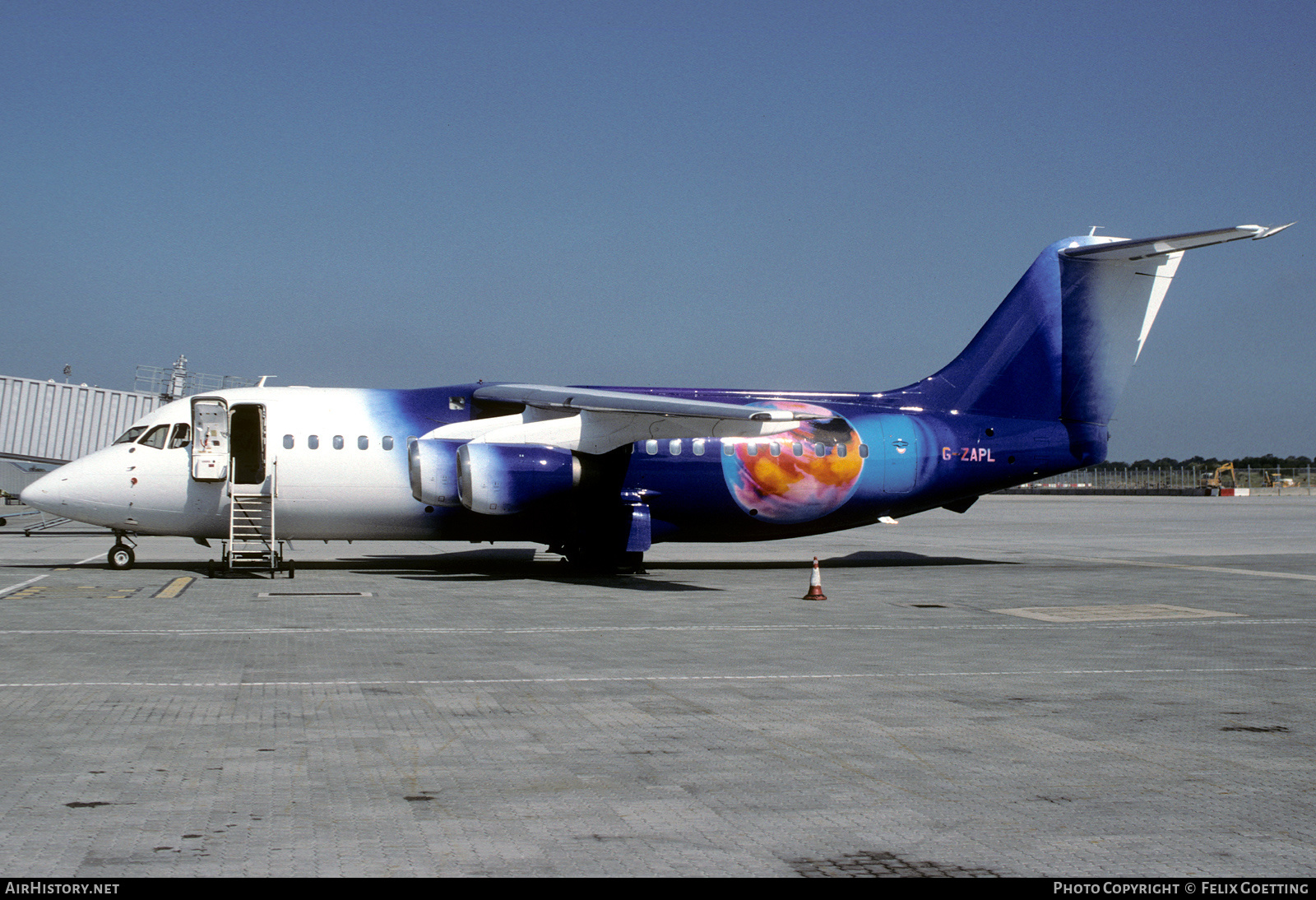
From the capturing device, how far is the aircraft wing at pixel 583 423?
22.4 metres

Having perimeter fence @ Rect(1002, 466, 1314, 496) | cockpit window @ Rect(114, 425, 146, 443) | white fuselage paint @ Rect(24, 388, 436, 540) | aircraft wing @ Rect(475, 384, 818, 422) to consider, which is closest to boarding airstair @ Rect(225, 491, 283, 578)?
white fuselage paint @ Rect(24, 388, 436, 540)

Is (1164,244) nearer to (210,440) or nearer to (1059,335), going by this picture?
(1059,335)

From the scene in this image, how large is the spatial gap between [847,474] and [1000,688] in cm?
1479

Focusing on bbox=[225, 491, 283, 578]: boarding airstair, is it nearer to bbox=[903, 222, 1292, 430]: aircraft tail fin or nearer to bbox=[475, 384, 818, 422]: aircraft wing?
bbox=[475, 384, 818, 422]: aircraft wing

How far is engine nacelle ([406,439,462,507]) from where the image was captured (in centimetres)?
2309

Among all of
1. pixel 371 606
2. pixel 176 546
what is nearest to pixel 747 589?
pixel 371 606

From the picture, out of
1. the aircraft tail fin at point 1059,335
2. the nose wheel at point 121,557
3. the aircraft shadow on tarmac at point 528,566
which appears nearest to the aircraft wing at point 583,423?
the aircraft shadow on tarmac at point 528,566

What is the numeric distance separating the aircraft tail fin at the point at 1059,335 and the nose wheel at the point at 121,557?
17.5m

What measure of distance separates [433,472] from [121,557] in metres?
7.08

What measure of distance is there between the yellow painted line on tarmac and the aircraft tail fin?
16241mm

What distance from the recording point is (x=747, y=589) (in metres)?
22.2

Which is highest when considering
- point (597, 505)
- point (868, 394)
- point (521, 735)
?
point (868, 394)

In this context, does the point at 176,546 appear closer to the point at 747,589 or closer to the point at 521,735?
the point at 747,589

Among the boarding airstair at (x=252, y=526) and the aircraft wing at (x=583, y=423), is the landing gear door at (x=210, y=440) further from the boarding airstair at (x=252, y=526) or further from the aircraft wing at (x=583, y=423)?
the aircraft wing at (x=583, y=423)
